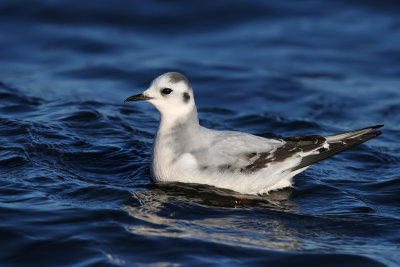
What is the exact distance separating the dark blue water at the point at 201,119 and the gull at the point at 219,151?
0.65 ft

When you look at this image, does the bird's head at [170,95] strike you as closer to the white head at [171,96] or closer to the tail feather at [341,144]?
the white head at [171,96]

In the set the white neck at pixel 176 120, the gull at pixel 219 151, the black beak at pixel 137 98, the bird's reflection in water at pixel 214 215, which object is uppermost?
the black beak at pixel 137 98

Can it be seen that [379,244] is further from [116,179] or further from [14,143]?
[14,143]

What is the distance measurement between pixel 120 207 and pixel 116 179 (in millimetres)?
990

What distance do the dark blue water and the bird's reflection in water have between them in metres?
0.02

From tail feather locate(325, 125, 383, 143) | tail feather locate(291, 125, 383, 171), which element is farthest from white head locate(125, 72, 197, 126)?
tail feather locate(325, 125, 383, 143)

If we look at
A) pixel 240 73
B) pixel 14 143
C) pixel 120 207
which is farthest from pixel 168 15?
pixel 120 207

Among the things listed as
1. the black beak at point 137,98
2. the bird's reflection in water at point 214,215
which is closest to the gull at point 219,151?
the black beak at point 137,98

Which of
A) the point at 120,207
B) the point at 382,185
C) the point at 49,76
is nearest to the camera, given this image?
the point at 120,207

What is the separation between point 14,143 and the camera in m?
8.11

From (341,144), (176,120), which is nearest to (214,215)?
(176,120)

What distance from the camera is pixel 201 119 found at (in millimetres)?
10500

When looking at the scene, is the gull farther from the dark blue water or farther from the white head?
the dark blue water

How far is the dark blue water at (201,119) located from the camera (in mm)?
5871
